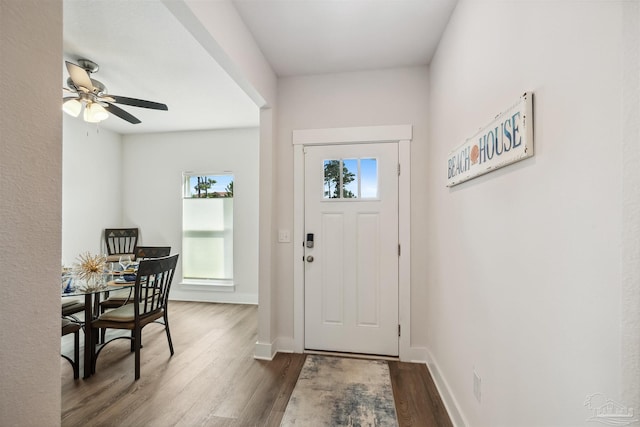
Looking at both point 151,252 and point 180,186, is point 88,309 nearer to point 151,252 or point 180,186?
point 151,252

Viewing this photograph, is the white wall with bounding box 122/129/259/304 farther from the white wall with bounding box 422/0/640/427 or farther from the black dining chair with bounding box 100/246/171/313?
the white wall with bounding box 422/0/640/427

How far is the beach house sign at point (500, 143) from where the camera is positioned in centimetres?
100

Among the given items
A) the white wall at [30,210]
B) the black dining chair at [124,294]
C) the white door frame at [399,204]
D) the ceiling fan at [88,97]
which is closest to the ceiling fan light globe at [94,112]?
the ceiling fan at [88,97]

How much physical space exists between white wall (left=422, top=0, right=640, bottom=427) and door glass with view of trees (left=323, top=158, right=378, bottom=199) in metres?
1.00

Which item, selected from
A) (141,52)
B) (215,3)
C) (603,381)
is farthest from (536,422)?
(141,52)

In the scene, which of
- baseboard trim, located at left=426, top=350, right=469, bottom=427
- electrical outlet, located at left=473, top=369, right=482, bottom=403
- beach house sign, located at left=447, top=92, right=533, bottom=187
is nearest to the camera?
beach house sign, located at left=447, top=92, right=533, bottom=187

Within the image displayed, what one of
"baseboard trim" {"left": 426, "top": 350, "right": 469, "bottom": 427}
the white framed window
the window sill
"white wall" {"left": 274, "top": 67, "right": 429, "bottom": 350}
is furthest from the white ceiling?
the window sill

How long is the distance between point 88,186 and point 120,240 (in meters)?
0.93

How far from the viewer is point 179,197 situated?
4.61 metres

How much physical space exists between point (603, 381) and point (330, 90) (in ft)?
8.59

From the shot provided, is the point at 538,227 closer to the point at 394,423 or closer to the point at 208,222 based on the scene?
the point at 394,423

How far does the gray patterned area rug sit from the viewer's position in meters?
1.78

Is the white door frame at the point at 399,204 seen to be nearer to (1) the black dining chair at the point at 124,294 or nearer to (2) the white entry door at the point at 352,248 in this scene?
(2) the white entry door at the point at 352,248

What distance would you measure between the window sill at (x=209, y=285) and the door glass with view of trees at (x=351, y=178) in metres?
2.63
